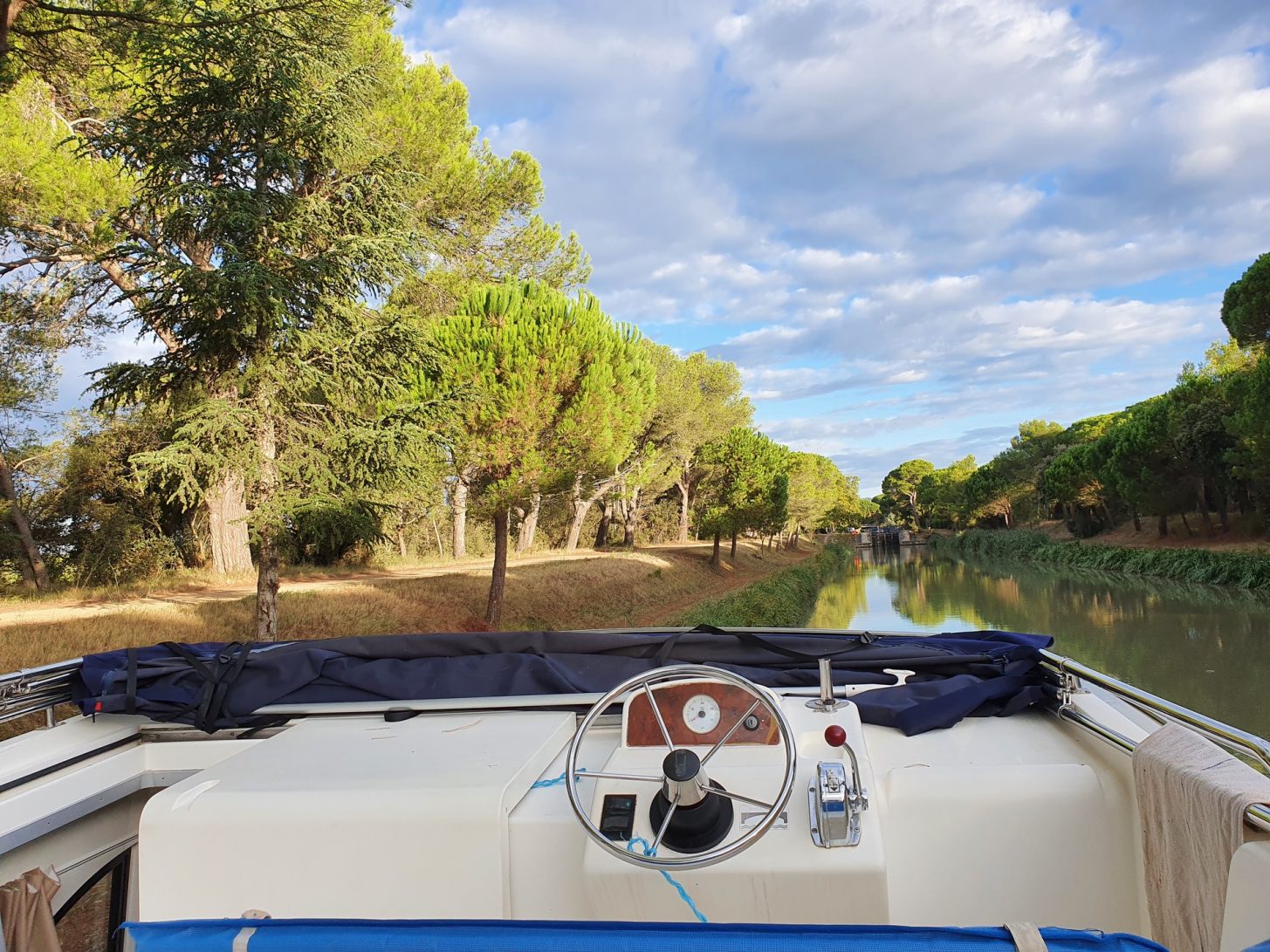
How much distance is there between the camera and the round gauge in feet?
7.02

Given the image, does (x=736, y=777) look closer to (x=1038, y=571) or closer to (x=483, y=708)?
(x=483, y=708)

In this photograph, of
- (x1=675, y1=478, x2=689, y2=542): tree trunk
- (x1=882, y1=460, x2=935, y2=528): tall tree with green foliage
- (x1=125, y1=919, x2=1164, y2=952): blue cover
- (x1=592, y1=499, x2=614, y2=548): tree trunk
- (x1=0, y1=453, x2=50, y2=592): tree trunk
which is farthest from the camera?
(x1=882, y1=460, x2=935, y2=528): tall tree with green foliage

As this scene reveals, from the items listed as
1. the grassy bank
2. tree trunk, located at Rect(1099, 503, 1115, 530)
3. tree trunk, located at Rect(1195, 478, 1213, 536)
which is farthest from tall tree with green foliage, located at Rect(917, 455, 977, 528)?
tree trunk, located at Rect(1195, 478, 1213, 536)

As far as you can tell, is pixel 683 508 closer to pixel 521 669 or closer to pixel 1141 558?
pixel 1141 558

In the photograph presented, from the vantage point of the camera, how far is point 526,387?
42.0ft

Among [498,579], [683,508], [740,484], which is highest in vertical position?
[740,484]

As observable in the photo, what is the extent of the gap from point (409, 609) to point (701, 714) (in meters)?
12.5

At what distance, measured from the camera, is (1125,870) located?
203 cm

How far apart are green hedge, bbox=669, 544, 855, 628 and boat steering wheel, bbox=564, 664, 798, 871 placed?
10860 millimetres

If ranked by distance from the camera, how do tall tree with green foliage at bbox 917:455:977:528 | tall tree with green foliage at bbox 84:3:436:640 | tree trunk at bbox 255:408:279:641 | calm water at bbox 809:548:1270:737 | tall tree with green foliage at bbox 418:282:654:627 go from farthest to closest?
tall tree with green foliage at bbox 917:455:977:528 < tall tree with green foliage at bbox 418:282:654:627 < calm water at bbox 809:548:1270:737 < tree trunk at bbox 255:408:279:641 < tall tree with green foliage at bbox 84:3:436:640

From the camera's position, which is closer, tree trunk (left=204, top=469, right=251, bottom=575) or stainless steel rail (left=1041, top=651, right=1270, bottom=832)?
stainless steel rail (left=1041, top=651, right=1270, bottom=832)

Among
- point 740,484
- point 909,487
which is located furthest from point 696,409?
point 909,487

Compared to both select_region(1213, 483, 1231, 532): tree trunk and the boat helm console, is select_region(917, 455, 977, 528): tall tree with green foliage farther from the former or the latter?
the boat helm console

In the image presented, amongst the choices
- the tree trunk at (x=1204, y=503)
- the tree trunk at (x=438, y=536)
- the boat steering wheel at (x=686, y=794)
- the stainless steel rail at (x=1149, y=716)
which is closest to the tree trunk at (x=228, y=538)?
the tree trunk at (x=438, y=536)
